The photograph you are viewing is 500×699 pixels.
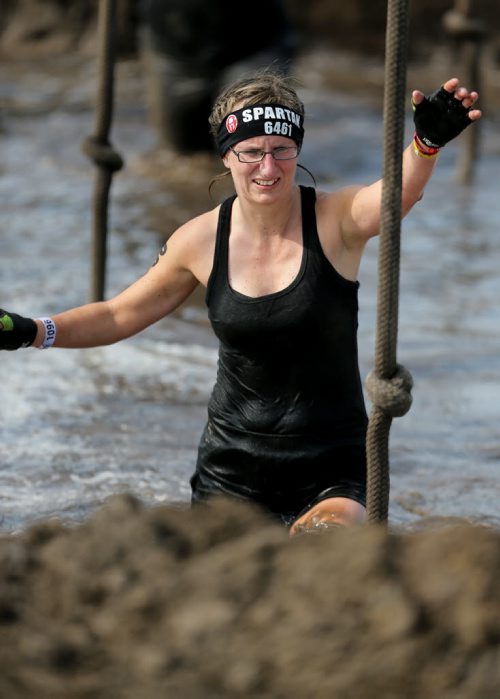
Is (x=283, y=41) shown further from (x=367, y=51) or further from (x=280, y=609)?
(x=280, y=609)

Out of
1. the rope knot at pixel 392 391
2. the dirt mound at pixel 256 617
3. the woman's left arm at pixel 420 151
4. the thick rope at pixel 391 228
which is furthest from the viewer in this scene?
→ the woman's left arm at pixel 420 151

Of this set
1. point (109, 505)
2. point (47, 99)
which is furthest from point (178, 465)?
point (47, 99)

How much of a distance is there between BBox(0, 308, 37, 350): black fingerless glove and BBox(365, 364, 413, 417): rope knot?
36.7 inches

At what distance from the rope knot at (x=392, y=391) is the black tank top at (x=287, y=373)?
18.2 inches

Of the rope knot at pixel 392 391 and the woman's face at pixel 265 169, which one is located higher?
the woman's face at pixel 265 169

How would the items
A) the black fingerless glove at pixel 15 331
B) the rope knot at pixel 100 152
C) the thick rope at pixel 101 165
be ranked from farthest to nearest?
the rope knot at pixel 100 152, the thick rope at pixel 101 165, the black fingerless glove at pixel 15 331

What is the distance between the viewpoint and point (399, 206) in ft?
8.16

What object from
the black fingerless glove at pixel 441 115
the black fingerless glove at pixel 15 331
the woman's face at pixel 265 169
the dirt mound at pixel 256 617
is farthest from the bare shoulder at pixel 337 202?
the dirt mound at pixel 256 617

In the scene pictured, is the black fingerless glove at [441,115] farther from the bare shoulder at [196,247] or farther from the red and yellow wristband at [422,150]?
the bare shoulder at [196,247]

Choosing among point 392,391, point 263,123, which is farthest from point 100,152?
point 392,391

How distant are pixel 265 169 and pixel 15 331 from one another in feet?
2.32

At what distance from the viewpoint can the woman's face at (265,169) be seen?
307 centimetres

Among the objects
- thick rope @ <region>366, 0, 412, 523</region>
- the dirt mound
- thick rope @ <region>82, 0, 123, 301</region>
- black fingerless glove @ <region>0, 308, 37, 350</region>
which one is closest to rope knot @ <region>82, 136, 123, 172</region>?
thick rope @ <region>82, 0, 123, 301</region>

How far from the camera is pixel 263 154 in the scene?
10.1 feet
